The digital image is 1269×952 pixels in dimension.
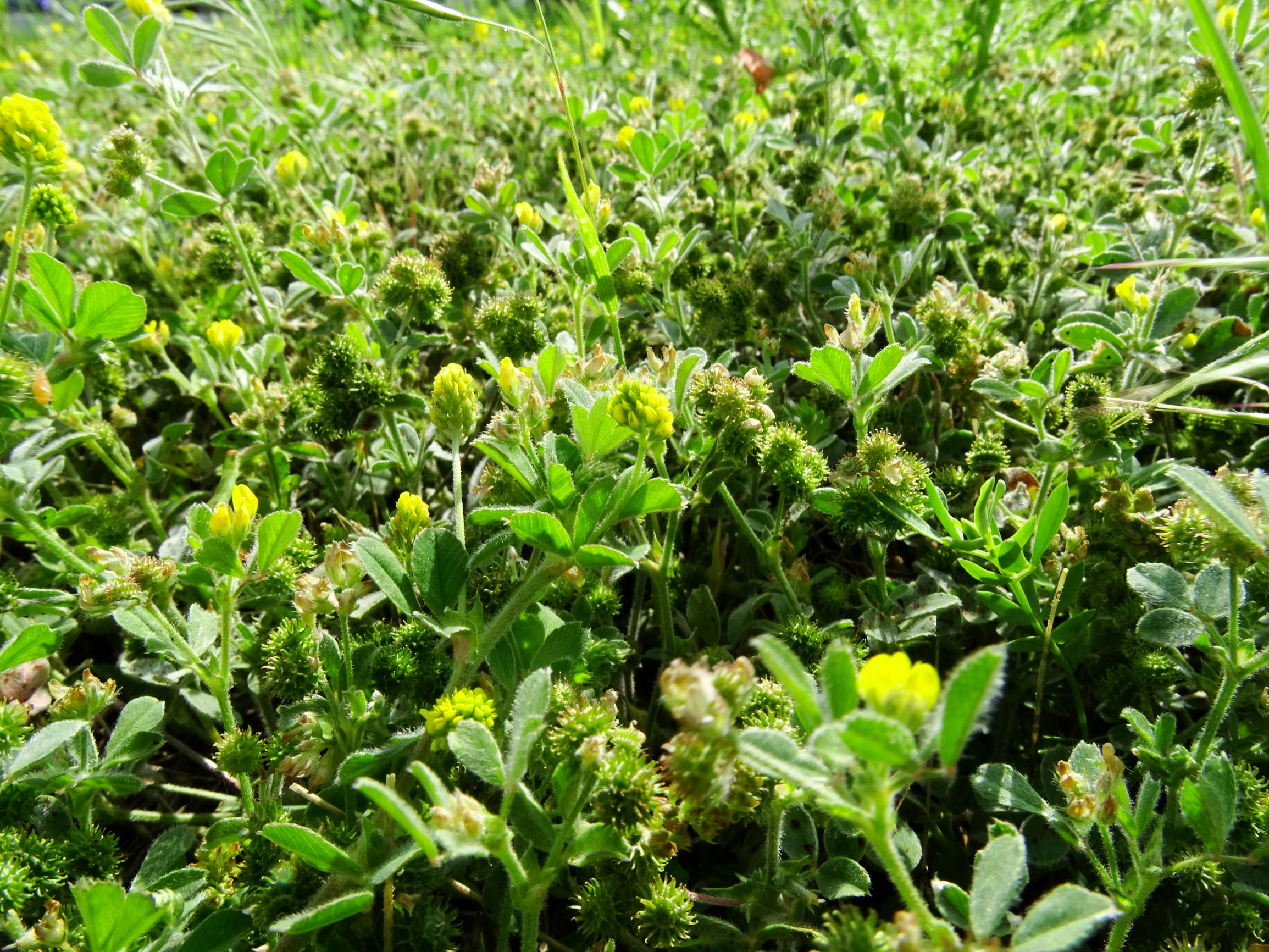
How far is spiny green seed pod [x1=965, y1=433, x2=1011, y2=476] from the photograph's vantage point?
1809mm

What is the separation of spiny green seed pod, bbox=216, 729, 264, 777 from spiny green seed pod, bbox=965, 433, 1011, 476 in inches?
59.6

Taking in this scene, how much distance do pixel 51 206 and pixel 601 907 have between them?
2.10 m

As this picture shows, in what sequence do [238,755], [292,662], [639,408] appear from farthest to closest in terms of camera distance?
[292,662], [238,755], [639,408]

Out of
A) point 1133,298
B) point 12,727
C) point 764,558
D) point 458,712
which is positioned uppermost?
point 1133,298

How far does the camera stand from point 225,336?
78.5 inches

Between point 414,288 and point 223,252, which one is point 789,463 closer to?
point 414,288

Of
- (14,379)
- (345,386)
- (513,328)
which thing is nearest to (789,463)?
(513,328)

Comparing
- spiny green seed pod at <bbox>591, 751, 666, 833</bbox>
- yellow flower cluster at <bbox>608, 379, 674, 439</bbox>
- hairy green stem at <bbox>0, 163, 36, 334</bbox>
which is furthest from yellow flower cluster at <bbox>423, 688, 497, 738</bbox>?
hairy green stem at <bbox>0, 163, 36, 334</bbox>

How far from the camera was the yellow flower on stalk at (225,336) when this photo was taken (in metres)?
1.99

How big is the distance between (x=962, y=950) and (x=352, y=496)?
1.63 metres

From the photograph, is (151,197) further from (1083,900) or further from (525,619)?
(1083,900)

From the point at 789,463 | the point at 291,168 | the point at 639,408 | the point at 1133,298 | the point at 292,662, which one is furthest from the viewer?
the point at 291,168

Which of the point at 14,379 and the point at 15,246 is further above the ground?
the point at 15,246

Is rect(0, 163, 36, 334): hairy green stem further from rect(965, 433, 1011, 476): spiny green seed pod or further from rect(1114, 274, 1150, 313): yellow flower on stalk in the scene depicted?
rect(1114, 274, 1150, 313): yellow flower on stalk
